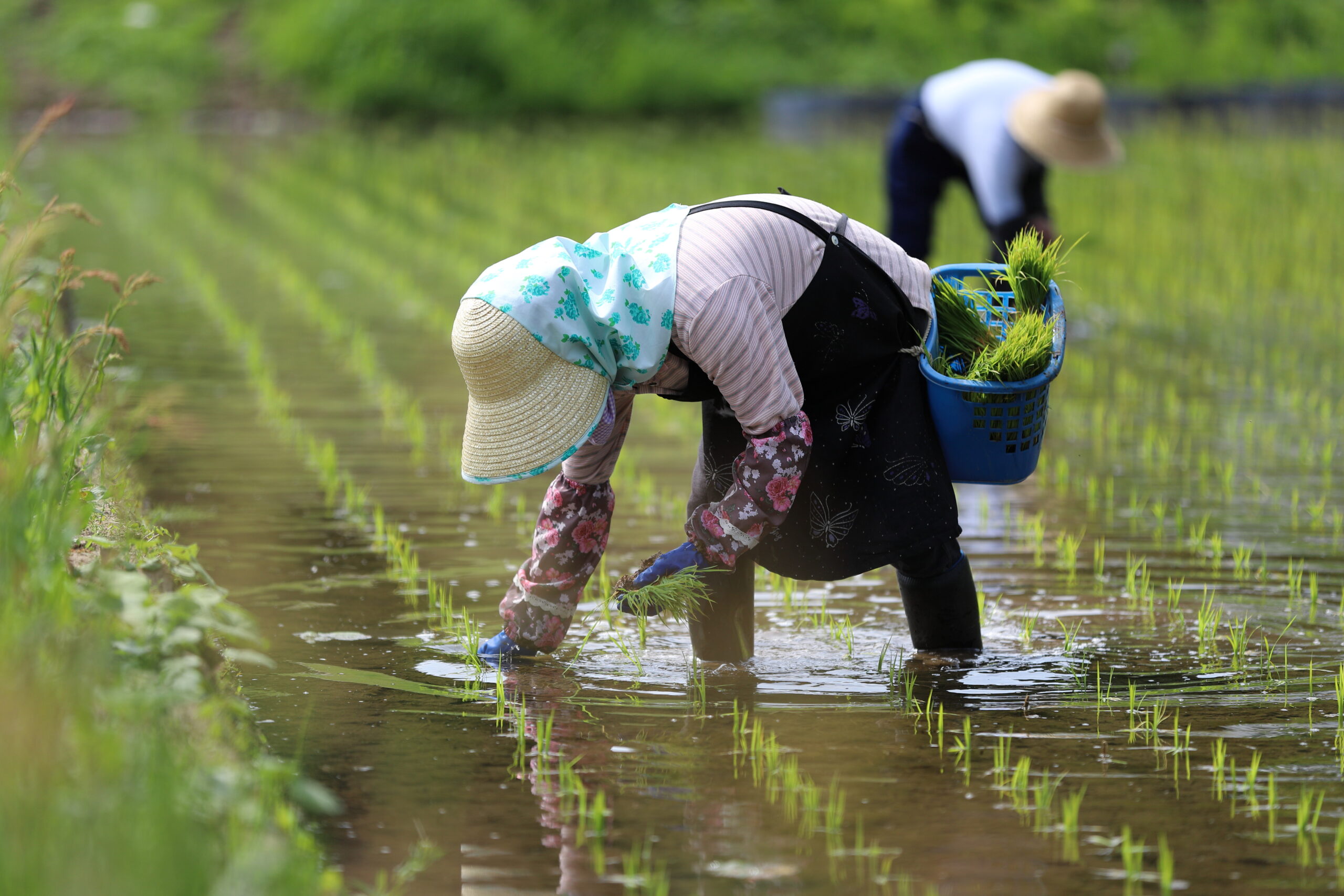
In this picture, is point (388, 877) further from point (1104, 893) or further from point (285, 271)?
point (285, 271)

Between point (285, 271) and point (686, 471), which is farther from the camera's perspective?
point (285, 271)

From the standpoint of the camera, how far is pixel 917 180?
6914 mm

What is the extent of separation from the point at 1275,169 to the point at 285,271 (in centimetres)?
715

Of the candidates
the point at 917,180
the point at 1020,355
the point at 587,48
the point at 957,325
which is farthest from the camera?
the point at 587,48

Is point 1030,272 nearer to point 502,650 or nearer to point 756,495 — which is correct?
point 756,495

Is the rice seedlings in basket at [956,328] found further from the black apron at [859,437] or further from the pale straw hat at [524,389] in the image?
the pale straw hat at [524,389]

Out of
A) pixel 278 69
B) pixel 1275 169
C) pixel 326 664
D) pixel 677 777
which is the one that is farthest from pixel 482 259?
pixel 278 69

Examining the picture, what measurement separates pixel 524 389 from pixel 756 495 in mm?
456

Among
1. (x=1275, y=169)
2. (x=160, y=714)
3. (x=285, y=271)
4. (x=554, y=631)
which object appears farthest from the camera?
(x=1275, y=169)

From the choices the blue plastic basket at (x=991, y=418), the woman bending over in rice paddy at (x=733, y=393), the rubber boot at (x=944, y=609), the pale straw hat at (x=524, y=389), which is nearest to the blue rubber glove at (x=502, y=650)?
the woman bending over in rice paddy at (x=733, y=393)

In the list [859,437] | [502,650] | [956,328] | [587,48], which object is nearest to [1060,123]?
[956,328]

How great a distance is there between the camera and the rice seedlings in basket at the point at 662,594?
2992mm

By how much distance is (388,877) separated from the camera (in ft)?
7.98

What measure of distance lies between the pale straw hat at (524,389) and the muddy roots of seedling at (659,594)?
302 mm
